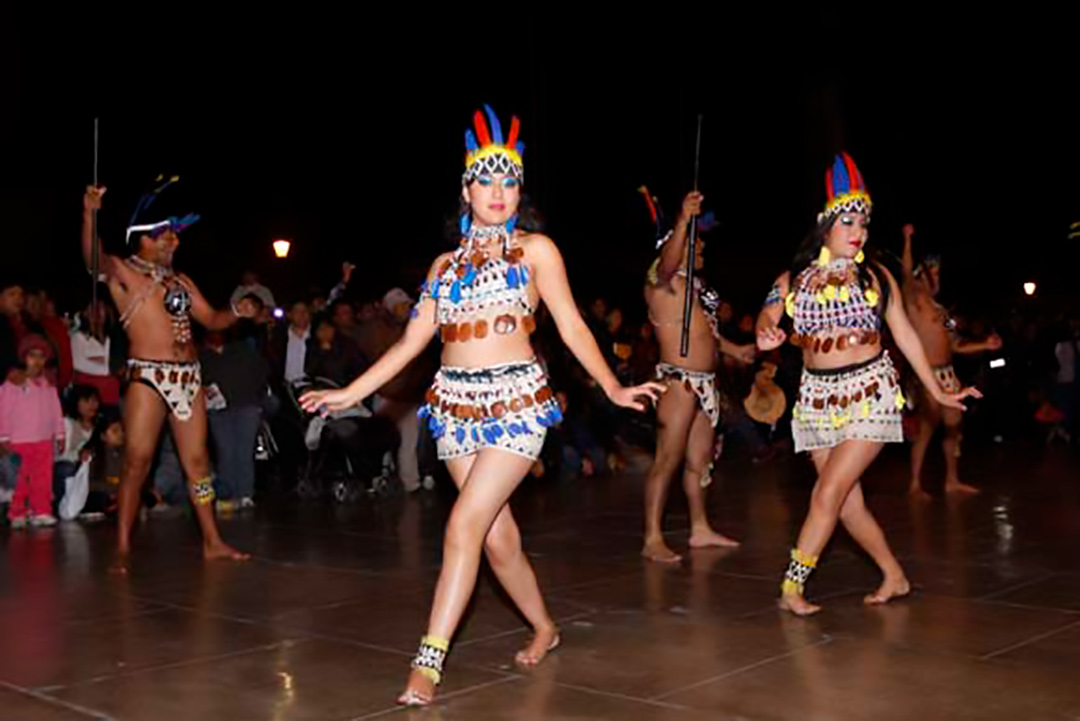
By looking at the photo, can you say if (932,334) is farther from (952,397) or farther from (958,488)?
(952,397)

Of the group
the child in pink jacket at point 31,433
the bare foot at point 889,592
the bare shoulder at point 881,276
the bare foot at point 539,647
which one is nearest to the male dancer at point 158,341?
the child in pink jacket at point 31,433

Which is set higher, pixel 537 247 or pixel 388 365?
pixel 537 247

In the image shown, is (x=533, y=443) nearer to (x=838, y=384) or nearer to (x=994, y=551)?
(x=838, y=384)

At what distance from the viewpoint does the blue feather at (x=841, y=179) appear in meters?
6.12

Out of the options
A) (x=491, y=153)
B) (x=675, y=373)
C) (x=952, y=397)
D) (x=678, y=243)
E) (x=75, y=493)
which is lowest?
(x=75, y=493)

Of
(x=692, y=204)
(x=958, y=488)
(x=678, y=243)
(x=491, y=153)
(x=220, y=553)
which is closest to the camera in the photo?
(x=491, y=153)

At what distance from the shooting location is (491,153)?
4.89m

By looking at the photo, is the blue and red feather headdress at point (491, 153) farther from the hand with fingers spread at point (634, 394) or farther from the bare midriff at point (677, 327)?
the bare midriff at point (677, 327)

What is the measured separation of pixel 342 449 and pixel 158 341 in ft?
12.0

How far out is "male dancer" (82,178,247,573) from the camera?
7336mm

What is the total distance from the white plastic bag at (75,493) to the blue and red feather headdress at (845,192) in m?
6.03

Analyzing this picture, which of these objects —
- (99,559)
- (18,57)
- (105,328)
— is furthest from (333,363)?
(18,57)

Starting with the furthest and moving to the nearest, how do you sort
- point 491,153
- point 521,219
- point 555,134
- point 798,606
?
point 555,134 < point 798,606 < point 521,219 < point 491,153

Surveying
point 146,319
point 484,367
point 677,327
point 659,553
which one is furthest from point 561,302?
point 146,319
